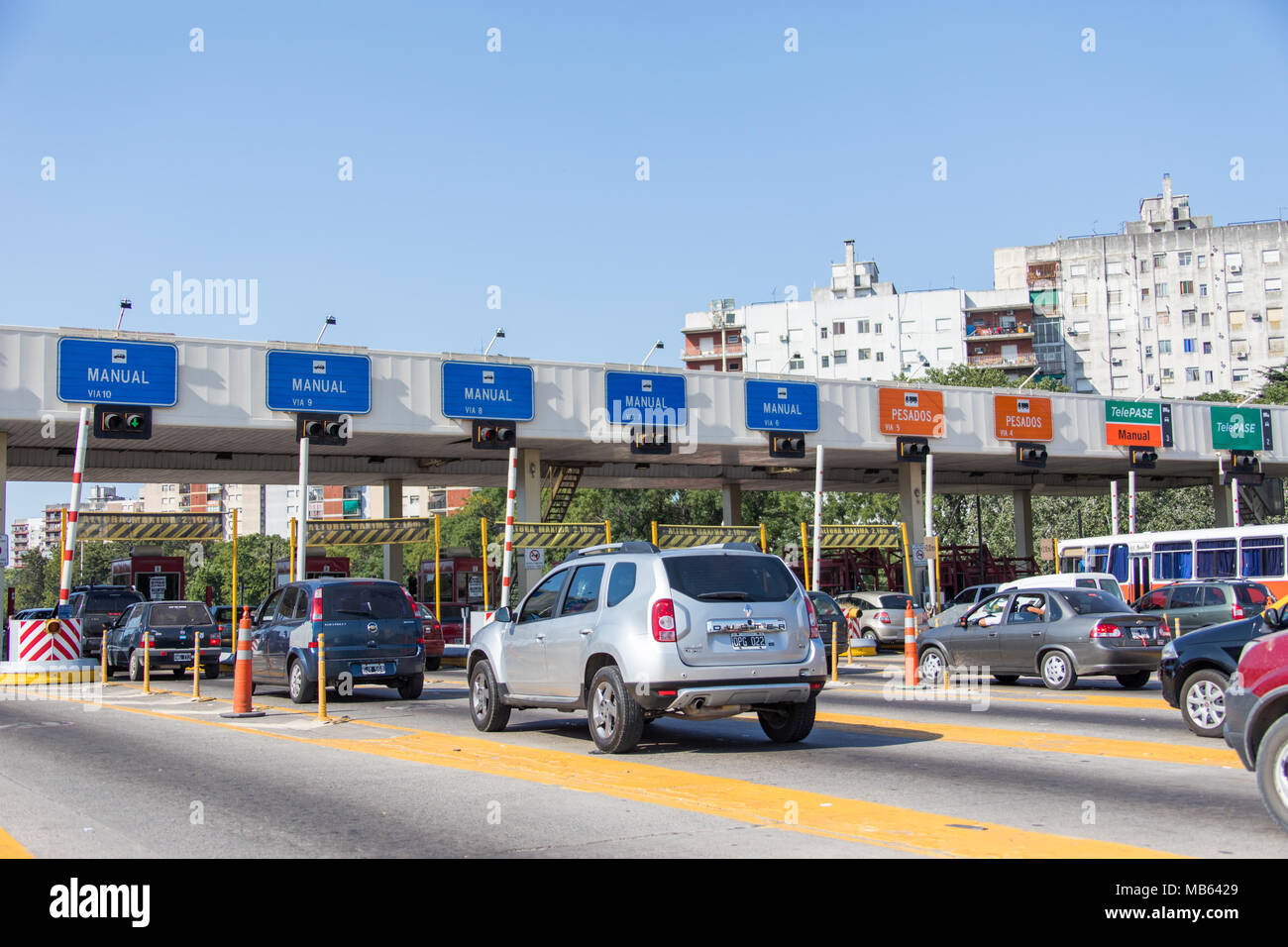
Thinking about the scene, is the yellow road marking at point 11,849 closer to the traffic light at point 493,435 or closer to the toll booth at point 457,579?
the traffic light at point 493,435

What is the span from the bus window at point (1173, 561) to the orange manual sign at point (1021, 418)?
7164 mm

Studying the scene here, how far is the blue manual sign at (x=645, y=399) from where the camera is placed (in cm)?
3416

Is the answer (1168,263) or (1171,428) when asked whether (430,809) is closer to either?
(1171,428)

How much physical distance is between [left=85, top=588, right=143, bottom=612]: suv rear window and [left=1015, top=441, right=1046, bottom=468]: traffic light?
26754 millimetres

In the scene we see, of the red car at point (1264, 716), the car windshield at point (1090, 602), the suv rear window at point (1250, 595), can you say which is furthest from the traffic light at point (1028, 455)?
the red car at point (1264, 716)

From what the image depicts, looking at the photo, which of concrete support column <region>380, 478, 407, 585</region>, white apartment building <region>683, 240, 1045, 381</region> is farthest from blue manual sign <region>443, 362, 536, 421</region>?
white apartment building <region>683, 240, 1045, 381</region>

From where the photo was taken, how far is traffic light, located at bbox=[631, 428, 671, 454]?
34.5 meters

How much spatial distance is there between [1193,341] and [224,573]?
294 feet

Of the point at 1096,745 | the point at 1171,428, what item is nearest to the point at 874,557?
the point at 1171,428

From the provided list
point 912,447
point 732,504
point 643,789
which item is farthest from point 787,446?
point 643,789

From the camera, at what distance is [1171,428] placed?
43.1 m

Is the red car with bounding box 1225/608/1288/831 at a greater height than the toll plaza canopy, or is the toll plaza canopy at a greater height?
the toll plaza canopy

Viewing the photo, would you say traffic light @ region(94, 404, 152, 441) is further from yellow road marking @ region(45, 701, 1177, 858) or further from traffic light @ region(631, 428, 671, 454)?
yellow road marking @ region(45, 701, 1177, 858)

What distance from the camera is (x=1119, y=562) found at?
1406 inches
